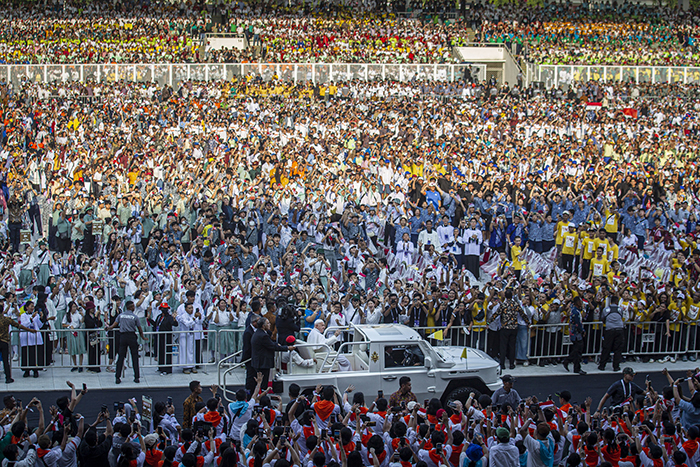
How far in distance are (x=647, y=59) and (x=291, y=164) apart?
25.5 meters

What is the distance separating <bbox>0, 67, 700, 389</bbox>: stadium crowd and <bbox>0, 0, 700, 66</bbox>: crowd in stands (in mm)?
6608

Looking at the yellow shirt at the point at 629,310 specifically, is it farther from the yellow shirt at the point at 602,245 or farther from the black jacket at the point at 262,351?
the black jacket at the point at 262,351

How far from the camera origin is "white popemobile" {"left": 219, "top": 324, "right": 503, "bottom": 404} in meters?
11.2

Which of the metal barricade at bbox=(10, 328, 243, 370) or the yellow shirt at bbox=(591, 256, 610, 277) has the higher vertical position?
the yellow shirt at bbox=(591, 256, 610, 277)

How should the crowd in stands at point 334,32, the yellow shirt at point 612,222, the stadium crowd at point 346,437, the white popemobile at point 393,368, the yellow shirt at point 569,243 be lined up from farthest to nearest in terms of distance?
the crowd in stands at point 334,32 → the yellow shirt at point 612,222 → the yellow shirt at point 569,243 → the white popemobile at point 393,368 → the stadium crowd at point 346,437

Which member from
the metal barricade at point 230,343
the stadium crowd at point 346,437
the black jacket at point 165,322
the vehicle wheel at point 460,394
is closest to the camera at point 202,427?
the stadium crowd at point 346,437

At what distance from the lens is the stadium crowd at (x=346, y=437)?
7.84 m

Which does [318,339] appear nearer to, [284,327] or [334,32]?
[284,327]

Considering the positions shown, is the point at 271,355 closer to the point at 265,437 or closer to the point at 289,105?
the point at 265,437

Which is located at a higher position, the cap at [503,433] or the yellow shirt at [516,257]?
the cap at [503,433]

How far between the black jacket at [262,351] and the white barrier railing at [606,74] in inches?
1130

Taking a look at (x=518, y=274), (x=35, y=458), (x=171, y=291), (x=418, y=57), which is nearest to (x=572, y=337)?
(x=518, y=274)

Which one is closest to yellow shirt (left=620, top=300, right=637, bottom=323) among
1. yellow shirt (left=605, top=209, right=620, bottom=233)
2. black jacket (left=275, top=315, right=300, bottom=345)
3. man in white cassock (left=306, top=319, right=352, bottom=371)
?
yellow shirt (left=605, top=209, right=620, bottom=233)

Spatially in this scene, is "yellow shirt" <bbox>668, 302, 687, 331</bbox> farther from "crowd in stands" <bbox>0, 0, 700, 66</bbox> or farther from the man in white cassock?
"crowd in stands" <bbox>0, 0, 700, 66</bbox>
